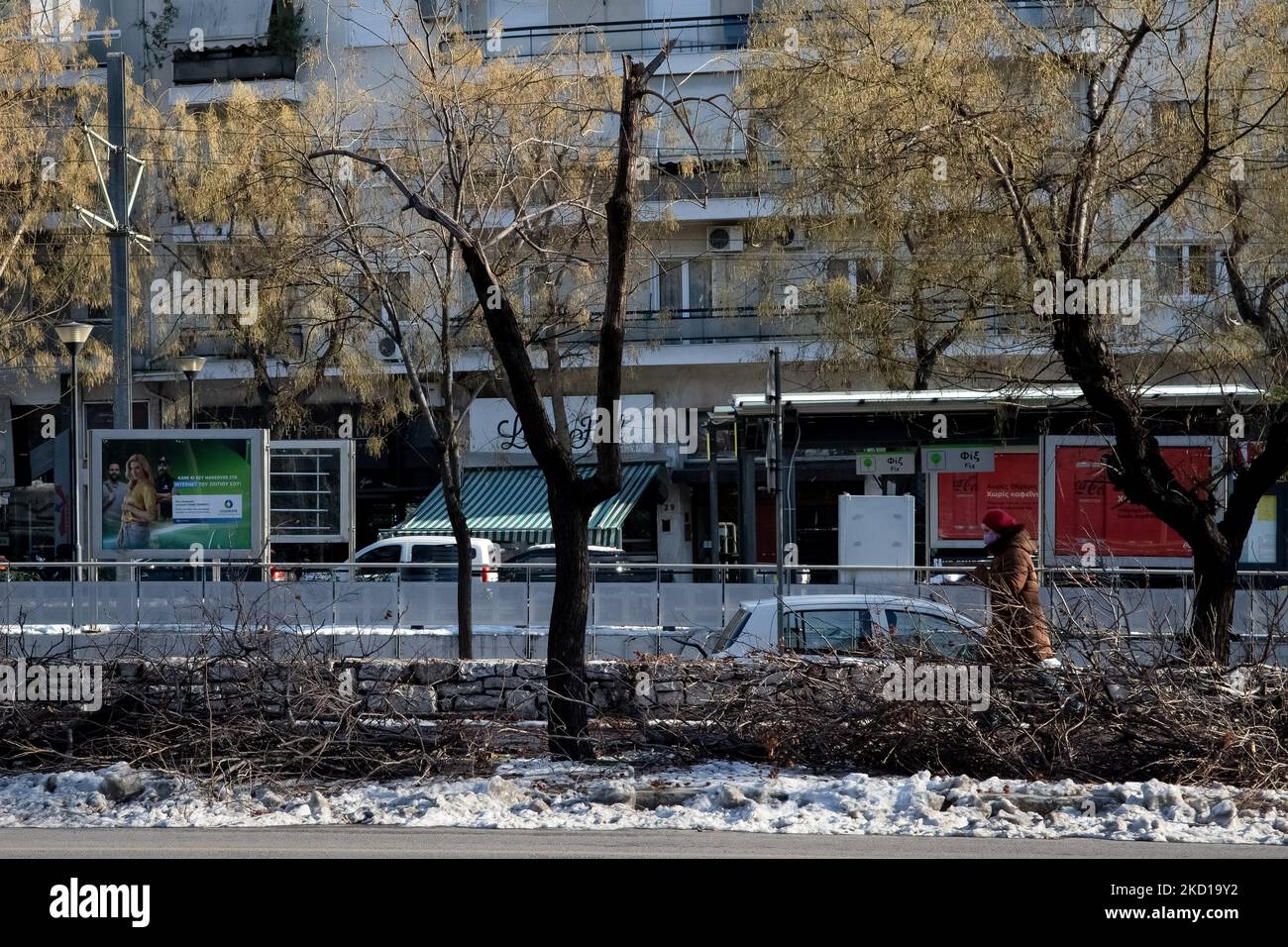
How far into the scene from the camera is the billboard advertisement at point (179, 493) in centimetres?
1981

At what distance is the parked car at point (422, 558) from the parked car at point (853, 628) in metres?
6.56

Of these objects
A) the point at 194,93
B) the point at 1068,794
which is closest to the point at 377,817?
the point at 1068,794

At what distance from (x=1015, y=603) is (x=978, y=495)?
13699 millimetres

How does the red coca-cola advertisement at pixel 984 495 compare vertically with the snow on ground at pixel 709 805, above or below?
above

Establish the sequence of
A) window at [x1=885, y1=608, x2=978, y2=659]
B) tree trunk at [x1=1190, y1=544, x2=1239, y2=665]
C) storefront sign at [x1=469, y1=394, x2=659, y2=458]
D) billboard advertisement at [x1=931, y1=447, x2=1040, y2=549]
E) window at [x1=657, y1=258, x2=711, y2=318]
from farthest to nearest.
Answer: window at [x1=657, y1=258, x2=711, y2=318] → storefront sign at [x1=469, y1=394, x2=659, y2=458] → billboard advertisement at [x1=931, y1=447, x2=1040, y2=549] → tree trunk at [x1=1190, y1=544, x2=1239, y2=665] → window at [x1=885, y1=608, x2=978, y2=659]

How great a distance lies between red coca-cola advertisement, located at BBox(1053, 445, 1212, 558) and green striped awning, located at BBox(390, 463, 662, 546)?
31.8 ft

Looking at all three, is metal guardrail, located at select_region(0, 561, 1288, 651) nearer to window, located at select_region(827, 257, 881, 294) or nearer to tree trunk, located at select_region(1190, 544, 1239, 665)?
window, located at select_region(827, 257, 881, 294)

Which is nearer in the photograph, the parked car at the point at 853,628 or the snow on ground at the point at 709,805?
the snow on ground at the point at 709,805

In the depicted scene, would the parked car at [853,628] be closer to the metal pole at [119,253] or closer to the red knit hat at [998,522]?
the red knit hat at [998,522]

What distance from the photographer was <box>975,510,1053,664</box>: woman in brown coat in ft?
33.4

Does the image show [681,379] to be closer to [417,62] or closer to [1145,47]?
[417,62]

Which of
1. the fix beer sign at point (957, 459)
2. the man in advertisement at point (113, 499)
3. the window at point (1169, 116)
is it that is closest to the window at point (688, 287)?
the fix beer sign at point (957, 459)

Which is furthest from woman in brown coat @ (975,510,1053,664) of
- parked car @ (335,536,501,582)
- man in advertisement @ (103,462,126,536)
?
man in advertisement @ (103,462,126,536)

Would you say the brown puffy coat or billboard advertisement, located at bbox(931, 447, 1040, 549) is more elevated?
billboard advertisement, located at bbox(931, 447, 1040, 549)
